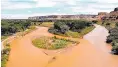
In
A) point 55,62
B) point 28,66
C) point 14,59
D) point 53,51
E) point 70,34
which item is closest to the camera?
point 28,66

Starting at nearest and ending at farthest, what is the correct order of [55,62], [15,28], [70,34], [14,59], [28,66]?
[28,66] < [55,62] < [14,59] < [70,34] < [15,28]

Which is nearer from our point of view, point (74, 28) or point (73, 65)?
point (73, 65)

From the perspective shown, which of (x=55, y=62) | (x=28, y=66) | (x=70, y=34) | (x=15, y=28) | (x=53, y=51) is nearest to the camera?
(x=28, y=66)

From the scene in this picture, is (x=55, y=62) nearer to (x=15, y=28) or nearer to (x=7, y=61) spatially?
(x=7, y=61)

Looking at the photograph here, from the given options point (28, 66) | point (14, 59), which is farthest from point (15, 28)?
point (28, 66)

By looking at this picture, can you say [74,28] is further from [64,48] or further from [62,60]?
[62,60]

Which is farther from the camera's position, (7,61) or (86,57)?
(86,57)

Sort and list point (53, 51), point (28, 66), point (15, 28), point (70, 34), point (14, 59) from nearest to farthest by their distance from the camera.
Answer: point (28, 66) → point (14, 59) → point (53, 51) → point (70, 34) → point (15, 28)

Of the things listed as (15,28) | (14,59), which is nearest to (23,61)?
(14,59)

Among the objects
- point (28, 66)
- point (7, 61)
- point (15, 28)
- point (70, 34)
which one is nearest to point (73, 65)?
point (28, 66)
